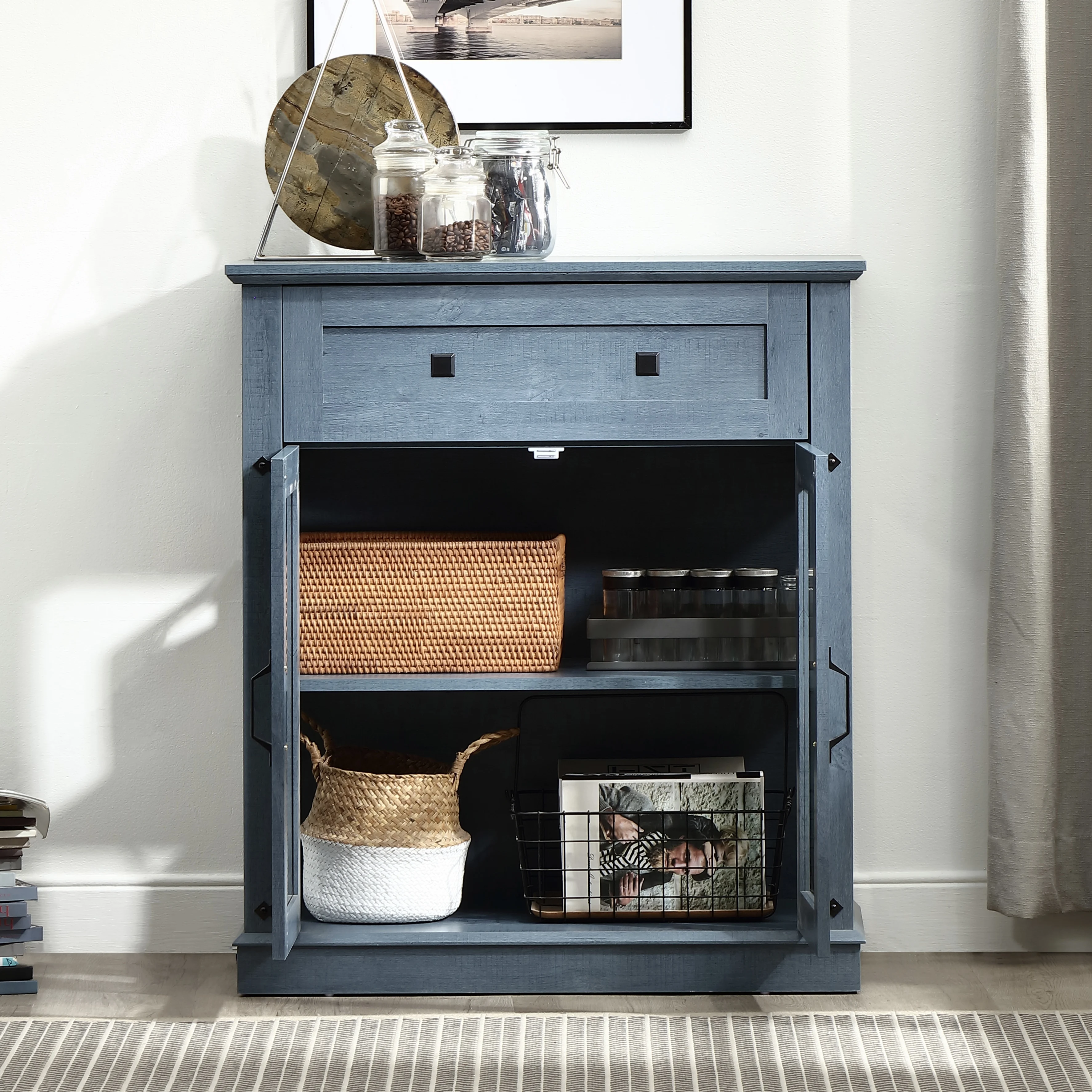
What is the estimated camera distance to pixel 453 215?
1.64 metres

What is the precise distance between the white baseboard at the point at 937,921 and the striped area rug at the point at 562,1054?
273mm

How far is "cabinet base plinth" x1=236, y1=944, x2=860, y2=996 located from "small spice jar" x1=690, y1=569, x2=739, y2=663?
0.42 meters

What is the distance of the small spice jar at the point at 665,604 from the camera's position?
1759mm

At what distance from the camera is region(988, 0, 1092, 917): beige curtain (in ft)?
5.82

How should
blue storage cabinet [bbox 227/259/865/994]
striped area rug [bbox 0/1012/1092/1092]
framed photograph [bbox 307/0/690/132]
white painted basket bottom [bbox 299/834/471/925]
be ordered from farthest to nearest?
framed photograph [bbox 307/0/690/132] < white painted basket bottom [bbox 299/834/471/925] < blue storage cabinet [bbox 227/259/865/994] < striped area rug [bbox 0/1012/1092/1092]

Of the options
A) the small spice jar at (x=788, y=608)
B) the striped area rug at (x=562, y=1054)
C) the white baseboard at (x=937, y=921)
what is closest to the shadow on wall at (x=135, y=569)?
the striped area rug at (x=562, y=1054)

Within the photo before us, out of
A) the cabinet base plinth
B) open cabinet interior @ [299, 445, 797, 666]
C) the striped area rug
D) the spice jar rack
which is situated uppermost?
open cabinet interior @ [299, 445, 797, 666]

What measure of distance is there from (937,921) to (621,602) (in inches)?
30.4

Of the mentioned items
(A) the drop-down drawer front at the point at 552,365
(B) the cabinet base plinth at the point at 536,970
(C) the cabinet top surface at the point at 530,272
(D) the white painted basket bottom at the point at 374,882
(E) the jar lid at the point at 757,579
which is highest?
(C) the cabinet top surface at the point at 530,272

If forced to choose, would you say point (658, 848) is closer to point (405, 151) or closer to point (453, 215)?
point (453, 215)

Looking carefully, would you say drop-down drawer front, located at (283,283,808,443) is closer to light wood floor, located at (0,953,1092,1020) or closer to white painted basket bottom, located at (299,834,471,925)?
white painted basket bottom, located at (299,834,471,925)

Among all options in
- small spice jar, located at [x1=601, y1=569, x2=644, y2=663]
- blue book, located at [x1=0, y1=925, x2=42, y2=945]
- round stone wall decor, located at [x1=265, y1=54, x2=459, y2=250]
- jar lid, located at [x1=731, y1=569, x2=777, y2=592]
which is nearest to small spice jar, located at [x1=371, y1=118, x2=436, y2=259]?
round stone wall decor, located at [x1=265, y1=54, x2=459, y2=250]

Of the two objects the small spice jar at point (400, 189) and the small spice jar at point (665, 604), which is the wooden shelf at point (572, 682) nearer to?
the small spice jar at point (665, 604)

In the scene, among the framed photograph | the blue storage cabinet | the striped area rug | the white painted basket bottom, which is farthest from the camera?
the framed photograph
